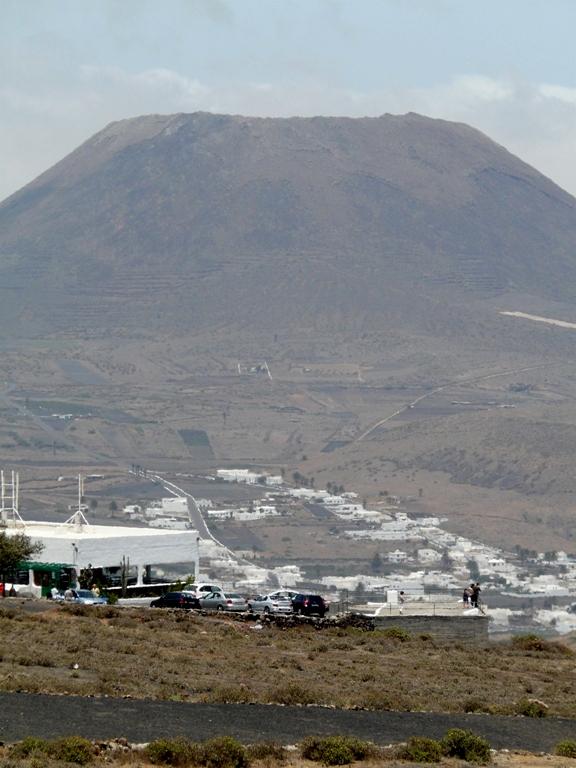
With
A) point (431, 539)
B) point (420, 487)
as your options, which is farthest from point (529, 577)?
point (420, 487)

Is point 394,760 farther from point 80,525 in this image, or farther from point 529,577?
point 529,577

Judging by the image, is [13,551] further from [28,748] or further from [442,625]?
[28,748]

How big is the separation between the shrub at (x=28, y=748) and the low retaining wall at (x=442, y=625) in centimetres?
2864

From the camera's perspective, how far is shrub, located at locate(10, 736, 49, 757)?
847 inches

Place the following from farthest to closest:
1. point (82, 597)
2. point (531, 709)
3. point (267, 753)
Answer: point (82, 597) < point (531, 709) < point (267, 753)

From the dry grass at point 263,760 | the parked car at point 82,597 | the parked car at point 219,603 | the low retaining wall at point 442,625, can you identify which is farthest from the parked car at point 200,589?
the dry grass at point 263,760

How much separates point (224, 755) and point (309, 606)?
32.2m

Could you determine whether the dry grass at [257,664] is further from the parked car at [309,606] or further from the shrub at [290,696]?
the parked car at [309,606]

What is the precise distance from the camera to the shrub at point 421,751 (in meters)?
23.8

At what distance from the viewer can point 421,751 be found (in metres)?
23.9

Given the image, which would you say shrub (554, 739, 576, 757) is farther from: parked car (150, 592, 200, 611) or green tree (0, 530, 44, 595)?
green tree (0, 530, 44, 595)

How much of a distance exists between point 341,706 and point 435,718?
1.51m

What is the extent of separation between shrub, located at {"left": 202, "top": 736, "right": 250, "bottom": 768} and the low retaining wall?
27.7 m

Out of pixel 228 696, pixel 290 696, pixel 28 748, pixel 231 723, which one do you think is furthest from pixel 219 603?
pixel 28 748
